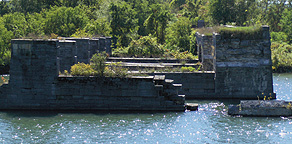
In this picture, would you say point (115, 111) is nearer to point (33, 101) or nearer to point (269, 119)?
point (33, 101)

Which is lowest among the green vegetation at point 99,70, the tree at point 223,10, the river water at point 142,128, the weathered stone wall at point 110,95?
the river water at point 142,128

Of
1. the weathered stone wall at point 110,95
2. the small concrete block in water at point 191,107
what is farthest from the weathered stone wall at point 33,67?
the small concrete block in water at point 191,107

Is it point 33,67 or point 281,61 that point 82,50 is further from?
point 281,61

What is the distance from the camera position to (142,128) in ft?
70.6

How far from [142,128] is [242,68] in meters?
10.3

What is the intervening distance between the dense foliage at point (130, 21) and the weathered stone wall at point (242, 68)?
1361 cm

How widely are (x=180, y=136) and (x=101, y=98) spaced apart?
19.8 feet

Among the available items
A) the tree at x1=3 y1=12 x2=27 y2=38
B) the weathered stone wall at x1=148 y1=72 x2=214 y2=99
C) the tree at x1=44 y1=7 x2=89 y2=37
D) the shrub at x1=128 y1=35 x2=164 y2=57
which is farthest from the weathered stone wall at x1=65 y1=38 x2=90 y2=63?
the tree at x1=3 y1=12 x2=27 y2=38

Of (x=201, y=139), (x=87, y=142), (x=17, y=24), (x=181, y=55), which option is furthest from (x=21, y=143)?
(x=17, y=24)

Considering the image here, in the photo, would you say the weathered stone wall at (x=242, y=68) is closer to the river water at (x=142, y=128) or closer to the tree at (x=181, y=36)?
the river water at (x=142, y=128)

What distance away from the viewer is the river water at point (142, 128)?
1986cm

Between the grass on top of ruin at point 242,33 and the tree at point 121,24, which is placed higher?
the tree at point 121,24

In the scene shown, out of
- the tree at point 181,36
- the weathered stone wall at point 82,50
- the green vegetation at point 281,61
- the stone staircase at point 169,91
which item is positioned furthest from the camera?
the tree at point 181,36

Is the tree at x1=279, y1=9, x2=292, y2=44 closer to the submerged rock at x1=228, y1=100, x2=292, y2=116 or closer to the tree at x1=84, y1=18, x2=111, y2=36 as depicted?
the tree at x1=84, y1=18, x2=111, y2=36
